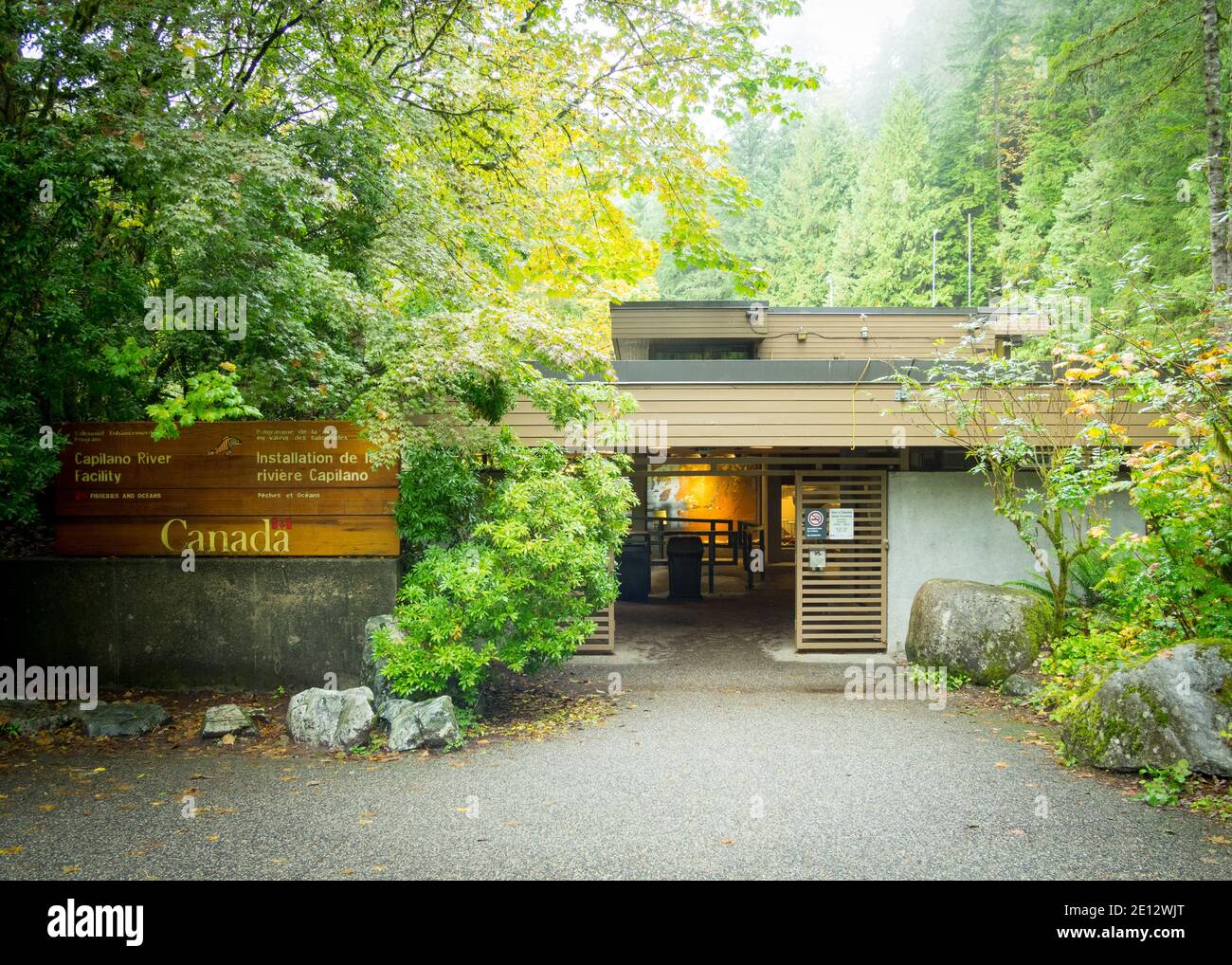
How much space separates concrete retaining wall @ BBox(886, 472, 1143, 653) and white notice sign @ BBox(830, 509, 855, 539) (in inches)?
18.8

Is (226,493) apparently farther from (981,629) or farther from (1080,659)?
(1080,659)

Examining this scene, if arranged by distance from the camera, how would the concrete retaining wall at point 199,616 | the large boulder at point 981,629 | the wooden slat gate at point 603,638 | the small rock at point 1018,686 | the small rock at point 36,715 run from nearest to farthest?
the small rock at point 36,715
the concrete retaining wall at point 199,616
the small rock at point 1018,686
the large boulder at point 981,629
the wooden slat gate at point 603,638

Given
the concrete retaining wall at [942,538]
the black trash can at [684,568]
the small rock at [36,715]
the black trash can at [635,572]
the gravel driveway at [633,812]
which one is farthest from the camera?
the black trash can at [635,572]

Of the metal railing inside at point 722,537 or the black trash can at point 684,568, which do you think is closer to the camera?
the black trash can at point 684,568

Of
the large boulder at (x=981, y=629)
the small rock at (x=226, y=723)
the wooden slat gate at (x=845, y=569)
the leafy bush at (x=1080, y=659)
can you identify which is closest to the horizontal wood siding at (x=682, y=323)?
the wooden slat gate at (x=845, y=569)

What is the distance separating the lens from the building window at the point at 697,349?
16.0m

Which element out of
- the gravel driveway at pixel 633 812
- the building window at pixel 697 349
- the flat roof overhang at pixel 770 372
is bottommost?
the gravel driveway at pixel 633 812

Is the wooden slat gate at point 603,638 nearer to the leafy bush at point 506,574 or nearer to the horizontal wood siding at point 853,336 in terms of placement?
the leafy bush at point 506,574

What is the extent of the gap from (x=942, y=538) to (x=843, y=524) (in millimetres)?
1246

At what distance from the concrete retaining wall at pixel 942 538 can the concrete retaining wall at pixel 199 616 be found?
20.6 feet

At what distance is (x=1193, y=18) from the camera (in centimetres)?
1312

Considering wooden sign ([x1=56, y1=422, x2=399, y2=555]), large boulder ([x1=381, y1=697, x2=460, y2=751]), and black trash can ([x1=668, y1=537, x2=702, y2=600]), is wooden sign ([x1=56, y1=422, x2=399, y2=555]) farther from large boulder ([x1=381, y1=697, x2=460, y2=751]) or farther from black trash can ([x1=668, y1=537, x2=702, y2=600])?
black trash can ([x1=668, y1=537, x2=702, y2=600])

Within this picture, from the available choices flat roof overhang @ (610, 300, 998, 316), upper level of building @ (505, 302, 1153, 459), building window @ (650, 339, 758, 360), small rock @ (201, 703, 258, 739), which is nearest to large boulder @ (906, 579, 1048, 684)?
upper level of building @ (505, 302, 1153, 459)
